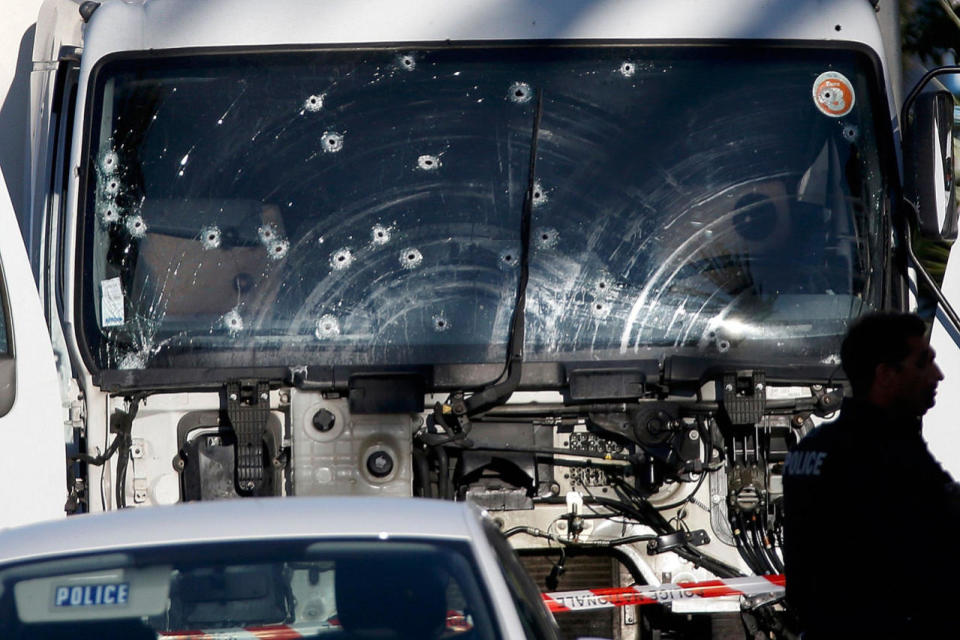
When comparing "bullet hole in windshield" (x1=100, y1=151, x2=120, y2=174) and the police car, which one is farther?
"bullet hole in windshield" (x1=100, y1=151, x2=120, y2=174)

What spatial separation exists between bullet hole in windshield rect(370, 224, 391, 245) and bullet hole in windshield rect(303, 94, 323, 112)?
519mm

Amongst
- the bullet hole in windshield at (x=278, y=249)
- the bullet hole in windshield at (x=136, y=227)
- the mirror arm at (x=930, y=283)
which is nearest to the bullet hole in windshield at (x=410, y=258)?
the bullet hole in windshield at (x=278, y=249)

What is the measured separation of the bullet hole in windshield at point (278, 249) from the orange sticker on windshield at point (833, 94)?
1972 millimetres

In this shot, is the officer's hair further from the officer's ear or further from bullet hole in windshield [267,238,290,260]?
bullet hole in windshield [267,238,290,260]

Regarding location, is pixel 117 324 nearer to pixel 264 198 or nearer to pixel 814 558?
pixel 264 198

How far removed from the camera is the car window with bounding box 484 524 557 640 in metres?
3.79

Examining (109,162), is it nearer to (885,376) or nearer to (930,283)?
(930,283)

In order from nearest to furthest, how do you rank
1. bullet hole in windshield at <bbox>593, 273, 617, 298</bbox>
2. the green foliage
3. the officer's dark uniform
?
the officer's dark uniform < bullet hole in windshield at <bbox>593, 273, 617, 298</bbox> < the green foliage

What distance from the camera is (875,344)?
432 cm

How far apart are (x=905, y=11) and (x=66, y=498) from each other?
9.01 meters

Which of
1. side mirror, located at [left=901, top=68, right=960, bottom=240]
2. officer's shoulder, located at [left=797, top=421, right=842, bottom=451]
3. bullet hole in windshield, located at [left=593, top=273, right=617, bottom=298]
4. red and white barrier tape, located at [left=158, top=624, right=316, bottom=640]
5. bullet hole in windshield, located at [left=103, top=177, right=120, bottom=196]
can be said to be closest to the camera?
red and white barrier tape, located at [left=158, top=624, right=316, bottom=640]

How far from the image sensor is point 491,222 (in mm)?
5969

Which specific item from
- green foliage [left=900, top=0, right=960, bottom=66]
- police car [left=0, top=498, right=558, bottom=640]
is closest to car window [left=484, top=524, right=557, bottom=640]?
police car [left=0, top=498, right=558, bottom=640]

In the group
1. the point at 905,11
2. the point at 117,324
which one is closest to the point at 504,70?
the point at 117,324
